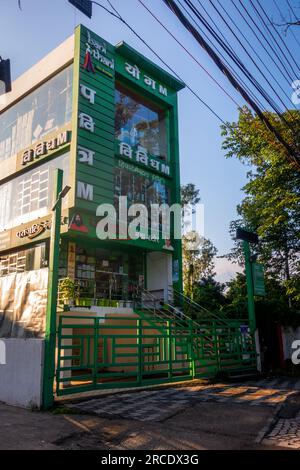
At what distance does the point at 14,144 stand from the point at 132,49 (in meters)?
7.68

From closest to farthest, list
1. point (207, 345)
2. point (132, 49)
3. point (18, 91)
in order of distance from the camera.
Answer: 1. point (207, 345)
2. point (132, 49)
3. point (18, 91)

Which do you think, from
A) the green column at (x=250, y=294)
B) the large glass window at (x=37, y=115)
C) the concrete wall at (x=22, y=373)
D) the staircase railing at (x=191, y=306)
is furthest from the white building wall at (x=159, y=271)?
the concrete wall at (x=22, y=373)

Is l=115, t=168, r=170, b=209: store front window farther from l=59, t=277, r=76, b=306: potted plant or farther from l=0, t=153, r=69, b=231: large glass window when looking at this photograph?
l=59, t=277, r=76, b=306: potted plant

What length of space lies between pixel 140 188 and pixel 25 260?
6.44 m

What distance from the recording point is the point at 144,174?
19734 millimetres

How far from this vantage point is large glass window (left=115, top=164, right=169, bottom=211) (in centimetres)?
1844

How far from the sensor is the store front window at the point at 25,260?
1695 cm

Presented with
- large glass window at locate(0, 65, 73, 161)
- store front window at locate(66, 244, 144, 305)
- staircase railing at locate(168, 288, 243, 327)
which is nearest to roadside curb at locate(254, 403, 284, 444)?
staircase railing at locate(168, 288, 243, 327)

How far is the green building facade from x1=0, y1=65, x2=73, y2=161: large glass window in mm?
55

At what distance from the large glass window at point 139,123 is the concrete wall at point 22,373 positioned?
12.6 m

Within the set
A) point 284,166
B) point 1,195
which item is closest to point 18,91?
point 1,195

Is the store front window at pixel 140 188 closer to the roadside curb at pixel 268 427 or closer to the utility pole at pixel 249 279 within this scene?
the utility pole at pixel 249 279

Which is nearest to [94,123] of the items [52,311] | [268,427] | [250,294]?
[250,294]
